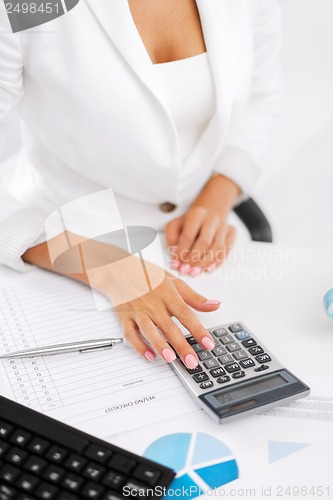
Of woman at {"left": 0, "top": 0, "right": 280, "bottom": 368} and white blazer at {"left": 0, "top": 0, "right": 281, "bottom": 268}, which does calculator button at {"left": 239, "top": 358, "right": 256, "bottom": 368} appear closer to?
woman at {"left": 0, "top": 0, "right": 280, "bottom": 368}

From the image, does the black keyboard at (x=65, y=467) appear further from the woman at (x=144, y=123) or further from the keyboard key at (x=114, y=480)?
the woman at (x=144, y=123)

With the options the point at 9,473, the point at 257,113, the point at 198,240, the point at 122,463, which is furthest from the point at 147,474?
the point at 257,113

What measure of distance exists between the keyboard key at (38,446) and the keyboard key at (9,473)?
0.08 feet

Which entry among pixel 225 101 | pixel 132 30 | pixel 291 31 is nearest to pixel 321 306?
pixel 225 101

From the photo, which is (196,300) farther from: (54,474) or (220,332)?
(54,474)

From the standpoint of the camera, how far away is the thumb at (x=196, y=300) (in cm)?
80

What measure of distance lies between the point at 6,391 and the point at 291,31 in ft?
3.46

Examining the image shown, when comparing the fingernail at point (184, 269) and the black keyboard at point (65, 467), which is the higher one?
the black keyboard at point (65, 467)

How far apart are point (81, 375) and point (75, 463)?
0.15 metres

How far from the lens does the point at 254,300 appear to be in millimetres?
835

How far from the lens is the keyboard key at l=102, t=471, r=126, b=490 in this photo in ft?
1.72

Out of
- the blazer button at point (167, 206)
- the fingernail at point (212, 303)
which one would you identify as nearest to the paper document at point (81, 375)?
the fingernail at point (212, 303)

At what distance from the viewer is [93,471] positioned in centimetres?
54

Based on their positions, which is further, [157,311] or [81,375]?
[157,311]
